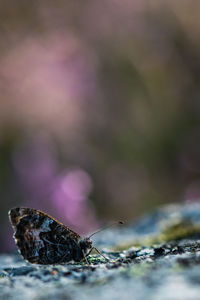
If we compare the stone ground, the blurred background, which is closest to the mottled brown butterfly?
the stone ground

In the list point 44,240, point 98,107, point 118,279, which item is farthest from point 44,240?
point 98,107

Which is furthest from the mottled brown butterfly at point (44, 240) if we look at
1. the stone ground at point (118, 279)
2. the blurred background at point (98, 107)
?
the blurred background at point (98, 107)

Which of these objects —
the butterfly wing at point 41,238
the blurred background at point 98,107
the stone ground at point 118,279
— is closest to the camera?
the stone ground at point 118,279

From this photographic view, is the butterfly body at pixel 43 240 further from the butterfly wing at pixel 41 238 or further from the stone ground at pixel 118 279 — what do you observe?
the stone ground at pixel 118 279

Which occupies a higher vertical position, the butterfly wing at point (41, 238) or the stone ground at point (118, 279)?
the butterfly wing at point (41, 238)

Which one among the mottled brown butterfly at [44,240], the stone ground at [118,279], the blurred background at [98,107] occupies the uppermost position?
the blurred background at [98,107]

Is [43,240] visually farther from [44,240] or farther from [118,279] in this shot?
[118,279]

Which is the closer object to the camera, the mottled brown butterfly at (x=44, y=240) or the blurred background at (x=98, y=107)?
the mottled brown butterfly at (x=44, y=240)

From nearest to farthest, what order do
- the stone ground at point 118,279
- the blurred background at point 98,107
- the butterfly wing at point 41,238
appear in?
the stone ground at point 118,279 < the butterfly wing at point 41,238 < the blurred background at point 98,107
